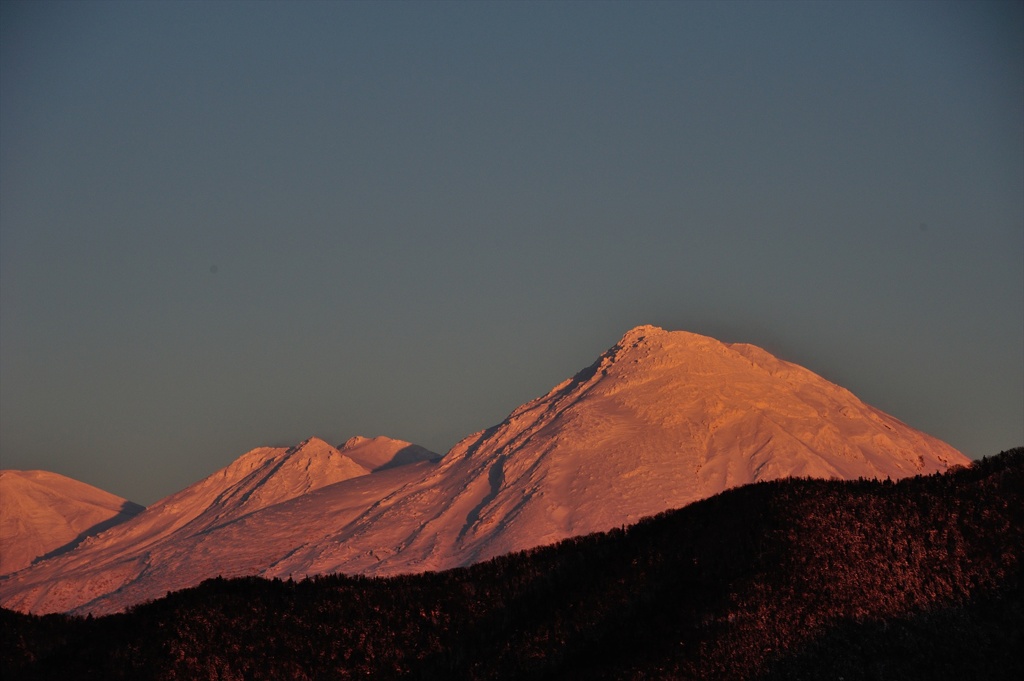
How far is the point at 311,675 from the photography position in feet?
144

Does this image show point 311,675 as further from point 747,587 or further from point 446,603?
point 747,587

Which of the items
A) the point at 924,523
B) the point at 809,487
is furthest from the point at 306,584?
the point at 924,523

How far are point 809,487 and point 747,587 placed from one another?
6.48 m

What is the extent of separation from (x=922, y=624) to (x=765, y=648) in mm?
4939

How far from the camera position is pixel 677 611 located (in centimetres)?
4306

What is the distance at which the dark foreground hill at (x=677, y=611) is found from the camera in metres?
41.0

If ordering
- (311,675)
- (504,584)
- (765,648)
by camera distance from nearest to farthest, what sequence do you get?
(765,648)
(311,675)
(504,584)

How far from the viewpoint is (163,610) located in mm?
45656

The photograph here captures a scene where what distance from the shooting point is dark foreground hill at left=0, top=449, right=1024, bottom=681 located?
135 feet

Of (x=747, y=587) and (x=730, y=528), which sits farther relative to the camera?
(x=730, y=528)

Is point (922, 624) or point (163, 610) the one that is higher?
Answer: point (163, 610)

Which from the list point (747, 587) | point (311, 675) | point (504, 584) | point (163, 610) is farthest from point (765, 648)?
point (163, 610)

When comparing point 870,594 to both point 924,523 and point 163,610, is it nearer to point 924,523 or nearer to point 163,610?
point 924,523

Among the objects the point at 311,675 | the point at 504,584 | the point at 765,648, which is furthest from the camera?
the point at 504,584
